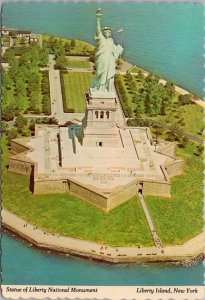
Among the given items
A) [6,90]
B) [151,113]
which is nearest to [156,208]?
[151,113]

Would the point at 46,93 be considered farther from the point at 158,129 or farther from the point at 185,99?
the point at 185,99

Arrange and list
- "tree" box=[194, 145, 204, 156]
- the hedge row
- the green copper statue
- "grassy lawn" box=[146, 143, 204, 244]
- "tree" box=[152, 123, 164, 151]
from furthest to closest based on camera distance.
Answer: the hedge row < "tree" box=[152, 123, 164, 151] < "tree" box=[194, 145, 204, 156] < the green copper statue < "grassy lawn" box=[146, 143, 204, 244]

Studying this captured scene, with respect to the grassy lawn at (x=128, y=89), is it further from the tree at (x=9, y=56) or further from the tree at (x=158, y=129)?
the tree at (x=9, y=56)

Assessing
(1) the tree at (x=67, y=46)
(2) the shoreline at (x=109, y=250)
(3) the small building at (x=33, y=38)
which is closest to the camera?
(2) the shoreline at (x=109, y=250)

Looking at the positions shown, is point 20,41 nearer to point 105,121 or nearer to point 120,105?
point 120,105

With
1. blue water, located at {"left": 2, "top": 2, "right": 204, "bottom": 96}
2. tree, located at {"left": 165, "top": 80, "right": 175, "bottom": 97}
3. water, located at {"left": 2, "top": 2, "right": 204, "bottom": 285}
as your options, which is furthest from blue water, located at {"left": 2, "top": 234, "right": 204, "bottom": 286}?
tree, located at {"left": 165, "top": 80, "right": 175, "bottom": 97}

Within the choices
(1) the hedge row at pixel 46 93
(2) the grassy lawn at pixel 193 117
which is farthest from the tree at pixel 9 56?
(2) the grassy lawn at pixel 193 117

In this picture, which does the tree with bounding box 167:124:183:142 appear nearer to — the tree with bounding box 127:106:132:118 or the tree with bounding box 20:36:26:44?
the tree with bounding box 127:106:132:118
